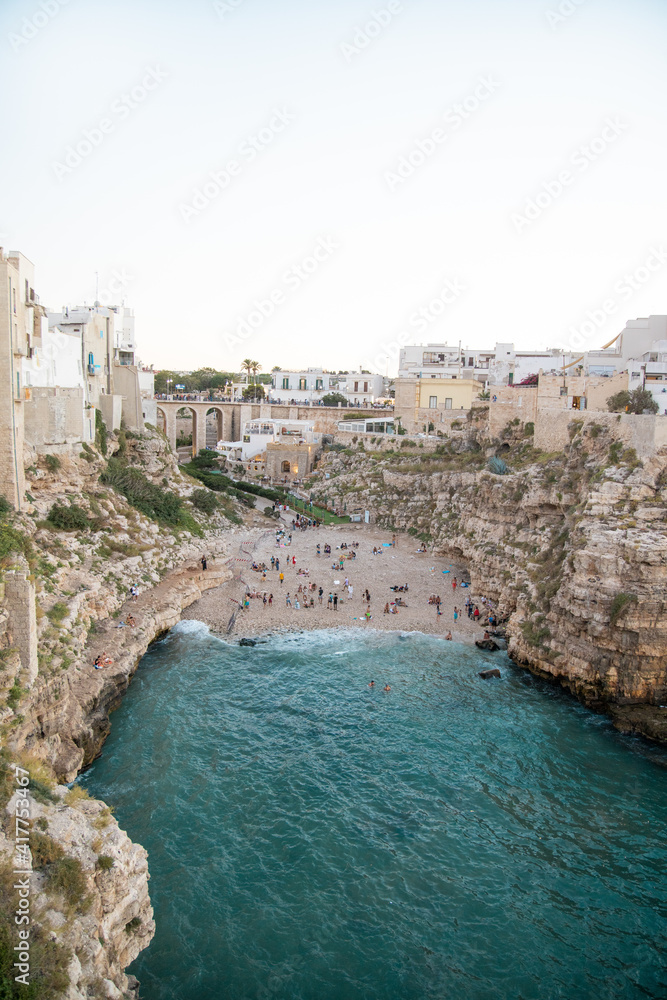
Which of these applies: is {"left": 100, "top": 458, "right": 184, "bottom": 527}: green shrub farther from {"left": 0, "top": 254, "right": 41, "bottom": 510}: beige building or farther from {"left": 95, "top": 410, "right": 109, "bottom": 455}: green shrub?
{"left": 0, "top": 254, "right": 41, "bottom": 510}: beige building

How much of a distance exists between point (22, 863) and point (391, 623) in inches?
868

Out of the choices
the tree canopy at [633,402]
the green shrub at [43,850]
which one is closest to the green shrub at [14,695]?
the green shrub at [43,850]

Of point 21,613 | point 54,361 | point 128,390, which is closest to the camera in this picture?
point 21,613

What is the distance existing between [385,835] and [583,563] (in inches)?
495

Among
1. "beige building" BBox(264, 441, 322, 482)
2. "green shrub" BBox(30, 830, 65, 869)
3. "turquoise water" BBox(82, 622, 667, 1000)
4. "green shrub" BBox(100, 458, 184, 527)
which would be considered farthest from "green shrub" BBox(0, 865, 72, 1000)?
"beige building" BBox(264, 441, 322, 482)

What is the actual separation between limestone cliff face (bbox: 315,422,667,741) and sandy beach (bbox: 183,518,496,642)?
1.99m

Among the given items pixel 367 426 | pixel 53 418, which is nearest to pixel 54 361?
pixel 53 418

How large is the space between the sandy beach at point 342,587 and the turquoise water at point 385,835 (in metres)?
4.91

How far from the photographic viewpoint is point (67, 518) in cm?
2633

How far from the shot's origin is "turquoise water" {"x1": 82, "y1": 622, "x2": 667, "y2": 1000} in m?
12.3

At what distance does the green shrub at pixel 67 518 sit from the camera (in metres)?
26.1

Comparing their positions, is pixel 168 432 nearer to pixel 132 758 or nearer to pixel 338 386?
pixel 338 386

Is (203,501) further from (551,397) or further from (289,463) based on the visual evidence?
(551,397)

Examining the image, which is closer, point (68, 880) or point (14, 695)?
point (68, 880)
